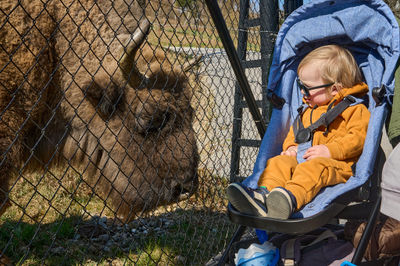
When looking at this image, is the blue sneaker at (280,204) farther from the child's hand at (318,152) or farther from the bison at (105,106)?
the bison at (105,106)

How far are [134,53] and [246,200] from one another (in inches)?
88.1

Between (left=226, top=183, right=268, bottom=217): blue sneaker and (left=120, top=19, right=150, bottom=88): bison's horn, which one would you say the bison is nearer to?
(left=120, top=19, right=150, bottom=88): bison's horn

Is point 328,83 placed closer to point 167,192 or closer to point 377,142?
point 377,142

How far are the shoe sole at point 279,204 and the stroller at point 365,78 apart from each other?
40 mm

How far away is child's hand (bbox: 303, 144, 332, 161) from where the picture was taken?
8.24 ft

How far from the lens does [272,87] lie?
328cm

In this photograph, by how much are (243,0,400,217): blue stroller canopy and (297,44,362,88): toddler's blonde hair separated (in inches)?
6.6

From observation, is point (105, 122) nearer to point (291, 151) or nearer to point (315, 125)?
point (291, 151)

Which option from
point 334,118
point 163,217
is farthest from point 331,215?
point 163,217

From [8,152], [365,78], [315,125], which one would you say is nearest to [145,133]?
[8,152]

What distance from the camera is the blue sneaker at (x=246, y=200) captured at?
7.25ft

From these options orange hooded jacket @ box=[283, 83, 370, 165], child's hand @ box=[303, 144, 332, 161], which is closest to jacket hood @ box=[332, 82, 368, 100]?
orange hooded jacket @ box=[283, 83, 370, 165]

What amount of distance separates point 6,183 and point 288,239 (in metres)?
2.84

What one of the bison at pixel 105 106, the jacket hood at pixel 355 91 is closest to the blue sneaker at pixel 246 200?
the jacket hood at pixel 355 91
